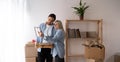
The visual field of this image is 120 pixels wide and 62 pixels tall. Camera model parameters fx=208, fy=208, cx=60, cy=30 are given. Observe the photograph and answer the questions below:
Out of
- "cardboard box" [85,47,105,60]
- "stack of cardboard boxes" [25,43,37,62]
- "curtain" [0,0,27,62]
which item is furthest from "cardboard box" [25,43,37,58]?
"cardboard box" [85,47,105,60]

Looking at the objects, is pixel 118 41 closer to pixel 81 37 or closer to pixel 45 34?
pixel 81 37

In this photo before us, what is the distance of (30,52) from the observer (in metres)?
4.60

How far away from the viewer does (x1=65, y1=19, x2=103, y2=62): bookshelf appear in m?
5.16

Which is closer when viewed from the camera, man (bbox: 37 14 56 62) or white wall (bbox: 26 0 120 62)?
man (bbox: 37 14 56 62)

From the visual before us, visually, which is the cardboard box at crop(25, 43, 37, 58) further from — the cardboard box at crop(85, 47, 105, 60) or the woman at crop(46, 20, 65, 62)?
the cardboard box at crop(85, 47, 105, 60)

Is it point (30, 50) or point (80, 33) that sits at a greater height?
point (80, 33)

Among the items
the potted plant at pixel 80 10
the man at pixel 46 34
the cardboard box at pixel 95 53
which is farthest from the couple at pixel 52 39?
the potted plant at pixel 80 10

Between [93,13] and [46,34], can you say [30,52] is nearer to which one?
[46,34]

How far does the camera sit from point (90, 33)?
5.25 meters

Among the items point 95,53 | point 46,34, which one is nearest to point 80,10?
point 95,53

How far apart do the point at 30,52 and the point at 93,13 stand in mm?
1934

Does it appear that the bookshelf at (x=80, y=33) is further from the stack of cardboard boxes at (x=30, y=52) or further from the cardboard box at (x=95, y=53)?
the stack of cardboard boxes at (x=30, y=52)

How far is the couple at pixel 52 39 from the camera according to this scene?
3789 mm

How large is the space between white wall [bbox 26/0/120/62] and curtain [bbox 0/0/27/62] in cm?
24
